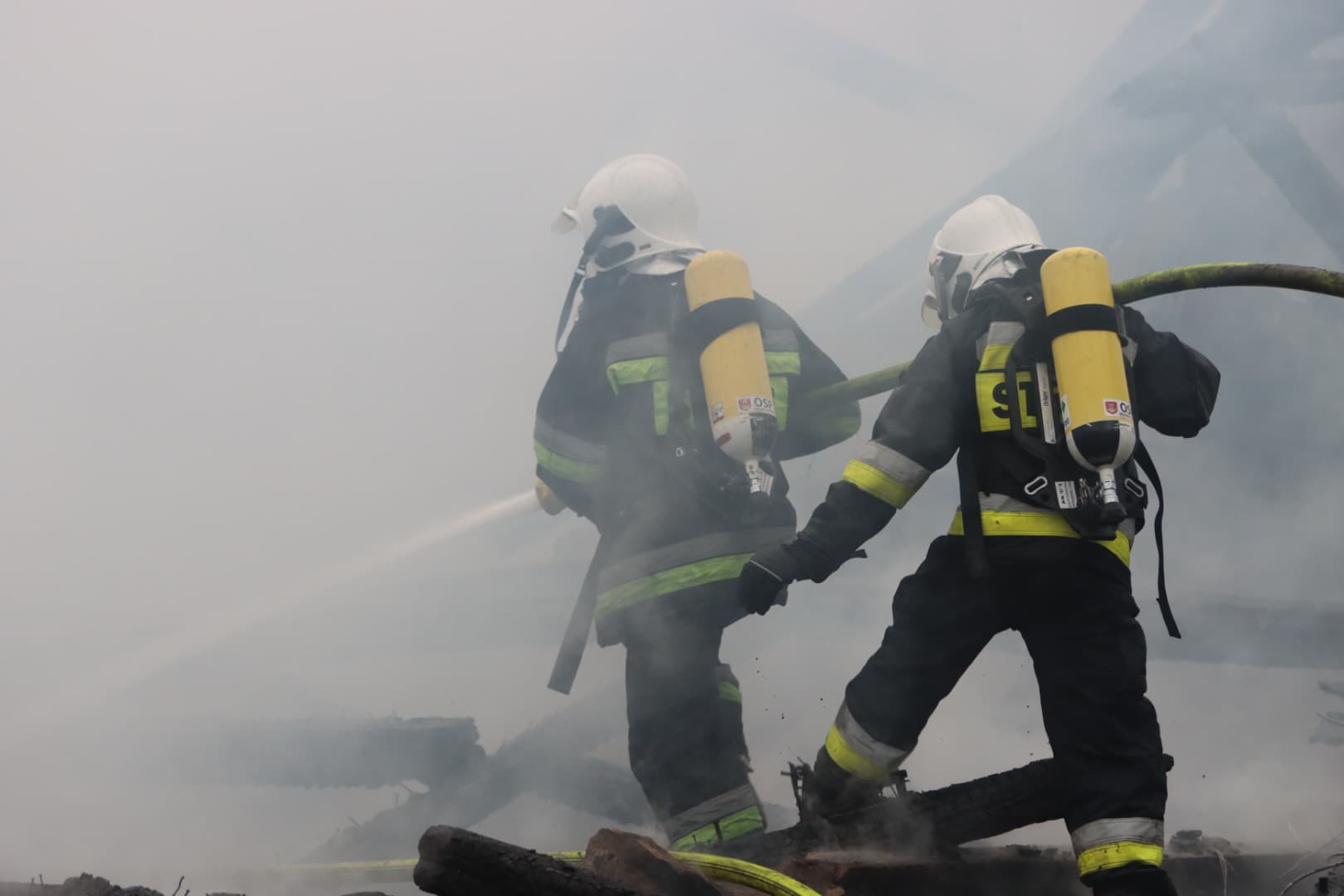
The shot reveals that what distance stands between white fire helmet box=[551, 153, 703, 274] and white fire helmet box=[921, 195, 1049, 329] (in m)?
1.05

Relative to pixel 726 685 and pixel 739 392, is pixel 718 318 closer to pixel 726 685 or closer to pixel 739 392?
pixel 739 392

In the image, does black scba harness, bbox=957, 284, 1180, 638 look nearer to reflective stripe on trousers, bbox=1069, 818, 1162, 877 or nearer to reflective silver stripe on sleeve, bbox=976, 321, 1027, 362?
reflective silver stripe on sleeve, bbox=976, 321, 1027, 362

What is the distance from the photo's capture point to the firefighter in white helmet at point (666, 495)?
3.44 m

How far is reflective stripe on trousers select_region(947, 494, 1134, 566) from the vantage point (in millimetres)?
2750

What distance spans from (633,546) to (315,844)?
2136 millimetres

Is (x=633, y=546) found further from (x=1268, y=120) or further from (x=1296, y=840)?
(x=1268, y=120)

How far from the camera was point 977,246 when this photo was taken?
3236 millimetres

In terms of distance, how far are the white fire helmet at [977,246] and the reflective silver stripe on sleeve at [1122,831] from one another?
4.54 feet

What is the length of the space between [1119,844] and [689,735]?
1340mm

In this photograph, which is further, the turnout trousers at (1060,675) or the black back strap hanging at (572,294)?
the black back strap hanging at (572,294)

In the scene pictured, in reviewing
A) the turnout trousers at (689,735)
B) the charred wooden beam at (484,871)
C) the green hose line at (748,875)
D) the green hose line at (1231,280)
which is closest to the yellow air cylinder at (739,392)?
the turnout trousers at (689,735)

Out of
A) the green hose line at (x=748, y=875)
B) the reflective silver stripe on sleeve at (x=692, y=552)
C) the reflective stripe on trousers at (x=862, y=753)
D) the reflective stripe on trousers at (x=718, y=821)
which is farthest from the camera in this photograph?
the reflective silver stripe on sleeve at (x=692, y=552)

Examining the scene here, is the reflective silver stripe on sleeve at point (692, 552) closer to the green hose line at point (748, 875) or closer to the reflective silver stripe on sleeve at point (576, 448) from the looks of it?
the reflective silver stripe on sleeve at point (576, 448)

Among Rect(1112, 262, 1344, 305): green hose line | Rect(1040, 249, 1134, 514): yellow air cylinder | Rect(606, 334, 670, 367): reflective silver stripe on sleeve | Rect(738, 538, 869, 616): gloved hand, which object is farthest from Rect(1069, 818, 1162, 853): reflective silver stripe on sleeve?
Rect(606, 334, 670, 367): reflective silver stripe on sleeve
